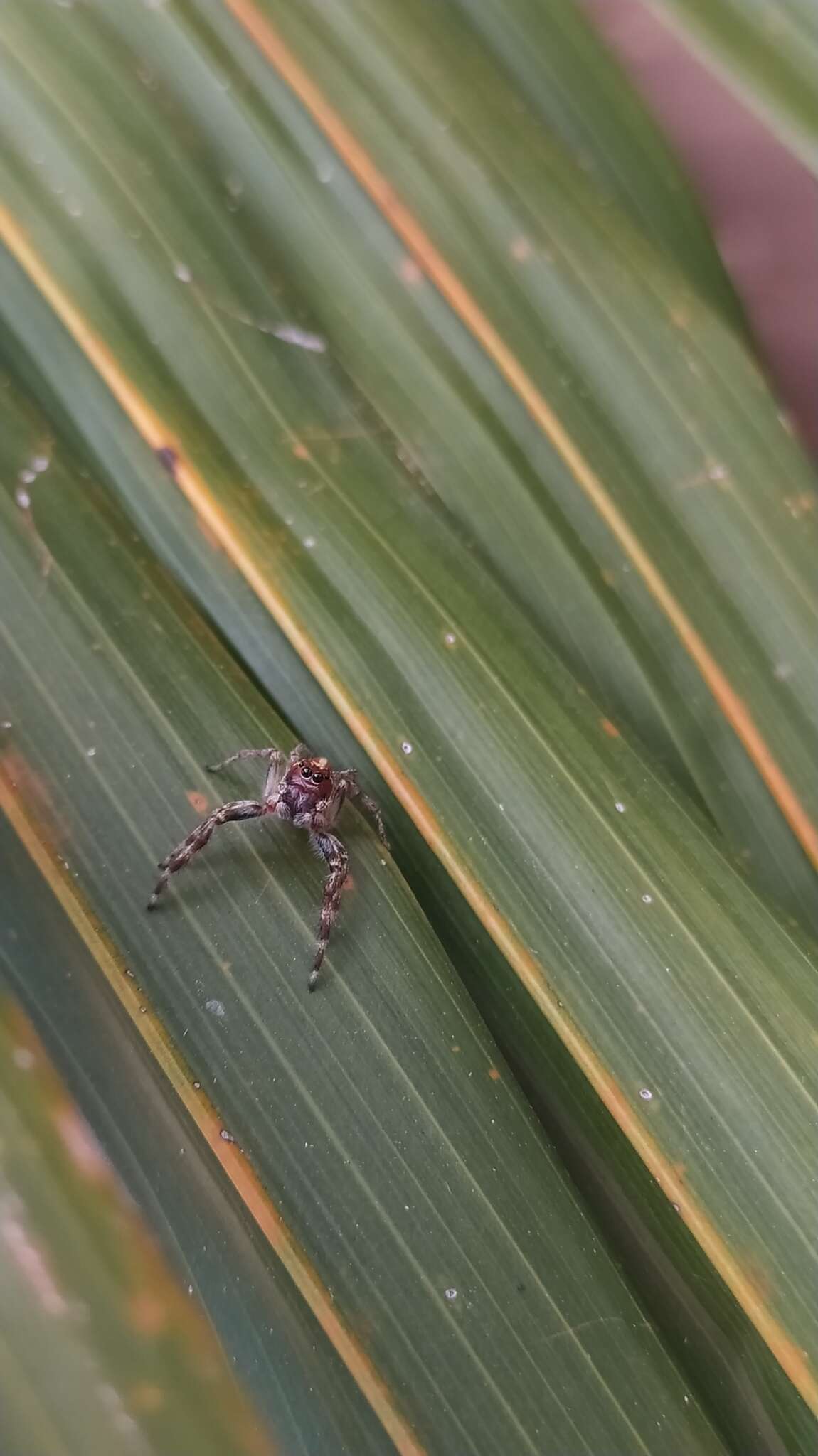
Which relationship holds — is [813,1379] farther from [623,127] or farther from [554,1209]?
[623,127]

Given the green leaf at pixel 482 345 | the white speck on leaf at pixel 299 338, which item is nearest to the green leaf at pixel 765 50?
the green leaf at pixel 482 345

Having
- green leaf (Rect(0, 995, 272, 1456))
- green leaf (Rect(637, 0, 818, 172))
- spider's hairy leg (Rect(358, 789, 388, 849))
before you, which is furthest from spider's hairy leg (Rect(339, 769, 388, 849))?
green leaf (Rect(637, 0, 818, 172))

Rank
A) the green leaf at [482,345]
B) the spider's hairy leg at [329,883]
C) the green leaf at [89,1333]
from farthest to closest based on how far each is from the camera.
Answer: the green leaf at [482,345], the spider's hairy leg at [329,883], the green leaf at [89,1333]

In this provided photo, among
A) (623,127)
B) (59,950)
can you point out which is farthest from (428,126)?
(59,950)

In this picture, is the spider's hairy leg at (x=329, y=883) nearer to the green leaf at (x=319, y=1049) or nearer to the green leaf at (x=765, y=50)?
the green leaf at (x=319, y=1049)

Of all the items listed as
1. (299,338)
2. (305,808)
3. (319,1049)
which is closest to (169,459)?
(299,338)

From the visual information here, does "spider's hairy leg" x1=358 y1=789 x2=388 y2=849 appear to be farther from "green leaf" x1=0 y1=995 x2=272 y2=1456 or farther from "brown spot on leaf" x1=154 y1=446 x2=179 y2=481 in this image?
"green leaf" x1=0 y1=995 x2=272 y2=1456
